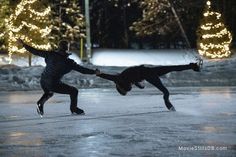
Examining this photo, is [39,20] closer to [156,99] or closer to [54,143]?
[156,99]

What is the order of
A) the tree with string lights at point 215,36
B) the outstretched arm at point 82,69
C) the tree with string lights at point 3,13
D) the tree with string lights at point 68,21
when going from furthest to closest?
the tree with string lights at point 68,21 < the tree with string lights at point 215,36 < the tree with string lights at point 3,13 < the outstretched arm at point 82,69

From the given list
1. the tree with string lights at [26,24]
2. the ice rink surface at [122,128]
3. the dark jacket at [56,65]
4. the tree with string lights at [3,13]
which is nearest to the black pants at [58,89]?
the dark jacket at [56,65]

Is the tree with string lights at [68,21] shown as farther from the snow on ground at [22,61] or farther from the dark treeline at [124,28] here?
the snow on ground at [22,61]

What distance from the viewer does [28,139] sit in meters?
10.6

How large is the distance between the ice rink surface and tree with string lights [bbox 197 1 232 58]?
19.4 meters

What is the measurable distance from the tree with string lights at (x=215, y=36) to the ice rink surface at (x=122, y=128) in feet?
63.8

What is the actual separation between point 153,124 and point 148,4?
33409 mm

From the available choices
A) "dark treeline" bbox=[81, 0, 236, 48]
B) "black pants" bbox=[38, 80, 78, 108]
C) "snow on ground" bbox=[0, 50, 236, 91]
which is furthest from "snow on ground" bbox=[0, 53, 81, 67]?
"black pants" bbox=[38, 80, 78, 108]

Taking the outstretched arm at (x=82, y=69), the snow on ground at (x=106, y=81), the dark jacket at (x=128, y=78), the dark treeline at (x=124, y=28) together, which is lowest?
Result: the snow on ground at (x=106, y=81)

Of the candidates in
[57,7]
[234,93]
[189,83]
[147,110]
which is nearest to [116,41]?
[57,7]

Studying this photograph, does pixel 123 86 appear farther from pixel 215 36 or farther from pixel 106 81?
pixel 215 36

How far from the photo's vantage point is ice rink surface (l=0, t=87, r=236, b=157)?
926 cm

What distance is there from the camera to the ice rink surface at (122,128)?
926cm

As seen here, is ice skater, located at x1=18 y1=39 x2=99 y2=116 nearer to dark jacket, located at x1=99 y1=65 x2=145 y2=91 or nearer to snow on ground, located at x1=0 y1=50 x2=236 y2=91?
dark jacket, located at x1=99 y1=65 x2=145 y2=91
